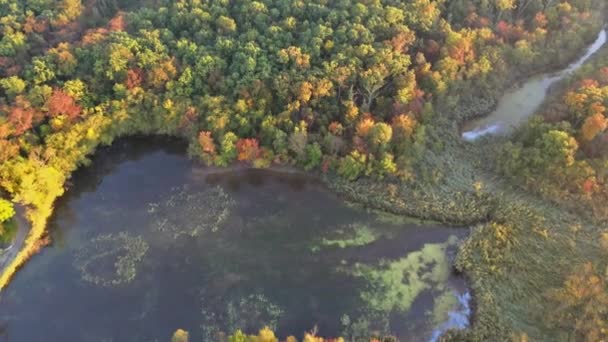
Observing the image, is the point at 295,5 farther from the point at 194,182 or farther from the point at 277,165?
the point at 194,182

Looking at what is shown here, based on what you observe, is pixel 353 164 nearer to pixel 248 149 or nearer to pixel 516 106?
pixel 248 149

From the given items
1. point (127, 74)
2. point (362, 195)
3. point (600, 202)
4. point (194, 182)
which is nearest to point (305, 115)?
point (362, 195)

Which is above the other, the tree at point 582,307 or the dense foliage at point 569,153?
the dense foliage at point 569,153

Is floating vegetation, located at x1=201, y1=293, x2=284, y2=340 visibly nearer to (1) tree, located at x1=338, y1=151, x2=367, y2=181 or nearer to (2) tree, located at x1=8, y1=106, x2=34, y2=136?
(1) tree, located at x1=338, y1=151, x2=367, y2=181

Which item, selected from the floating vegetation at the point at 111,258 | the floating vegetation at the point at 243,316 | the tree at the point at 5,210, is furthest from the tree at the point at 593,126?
the tree at the point at 5,210

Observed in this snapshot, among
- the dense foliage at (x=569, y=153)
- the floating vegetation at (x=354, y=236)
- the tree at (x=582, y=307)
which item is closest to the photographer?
the tree at (x=582, y=307)

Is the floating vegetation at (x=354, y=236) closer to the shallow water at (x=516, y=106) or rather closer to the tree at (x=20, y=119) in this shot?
the shallow water at (x=516, y=106)

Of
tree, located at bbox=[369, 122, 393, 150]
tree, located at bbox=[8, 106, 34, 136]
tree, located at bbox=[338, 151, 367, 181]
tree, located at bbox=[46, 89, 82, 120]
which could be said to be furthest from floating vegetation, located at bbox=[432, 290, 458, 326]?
tree, located at bbox=[8, 106, 34, 136]
